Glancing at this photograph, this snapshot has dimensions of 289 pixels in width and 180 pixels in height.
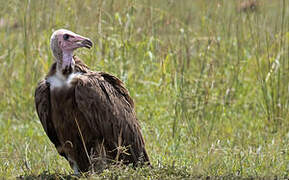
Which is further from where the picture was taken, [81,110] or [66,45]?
[66,45]

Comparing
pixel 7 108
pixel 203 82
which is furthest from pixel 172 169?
pixel 7 108

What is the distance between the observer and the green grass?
20.6 feet

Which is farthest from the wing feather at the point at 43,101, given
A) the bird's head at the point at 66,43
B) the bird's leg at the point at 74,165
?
the bird's leg at the point at 74,165

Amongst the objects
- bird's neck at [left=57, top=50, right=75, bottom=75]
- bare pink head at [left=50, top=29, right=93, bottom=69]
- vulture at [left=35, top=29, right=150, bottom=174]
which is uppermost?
bare pink head at [left=50, top=29, right=93, bottom=69]

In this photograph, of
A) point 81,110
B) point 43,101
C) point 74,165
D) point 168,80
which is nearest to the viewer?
point 81,110

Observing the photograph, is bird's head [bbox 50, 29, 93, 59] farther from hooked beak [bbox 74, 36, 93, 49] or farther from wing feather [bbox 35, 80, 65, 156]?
wing feather [bbox 35, 80, 65, 156]

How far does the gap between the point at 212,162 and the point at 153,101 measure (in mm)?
2600

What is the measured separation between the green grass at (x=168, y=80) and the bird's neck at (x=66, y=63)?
0.86 metres

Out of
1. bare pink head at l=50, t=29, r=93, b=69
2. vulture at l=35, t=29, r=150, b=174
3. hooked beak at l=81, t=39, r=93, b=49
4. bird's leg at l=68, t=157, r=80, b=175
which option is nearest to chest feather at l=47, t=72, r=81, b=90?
vulture at l=35, t=29, r=150, b=174

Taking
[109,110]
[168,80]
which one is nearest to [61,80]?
[109,110]

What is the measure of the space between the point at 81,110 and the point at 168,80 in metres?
2.27

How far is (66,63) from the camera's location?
17.9 ft

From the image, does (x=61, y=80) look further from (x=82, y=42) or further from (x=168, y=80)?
(x=168, y=80)

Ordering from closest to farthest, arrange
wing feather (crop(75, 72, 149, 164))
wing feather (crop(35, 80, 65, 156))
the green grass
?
1. wing feather (crop(75, 72, 149, 164))
2. wing feather (crop(35, 80, 65, 156))
3. the green grass
